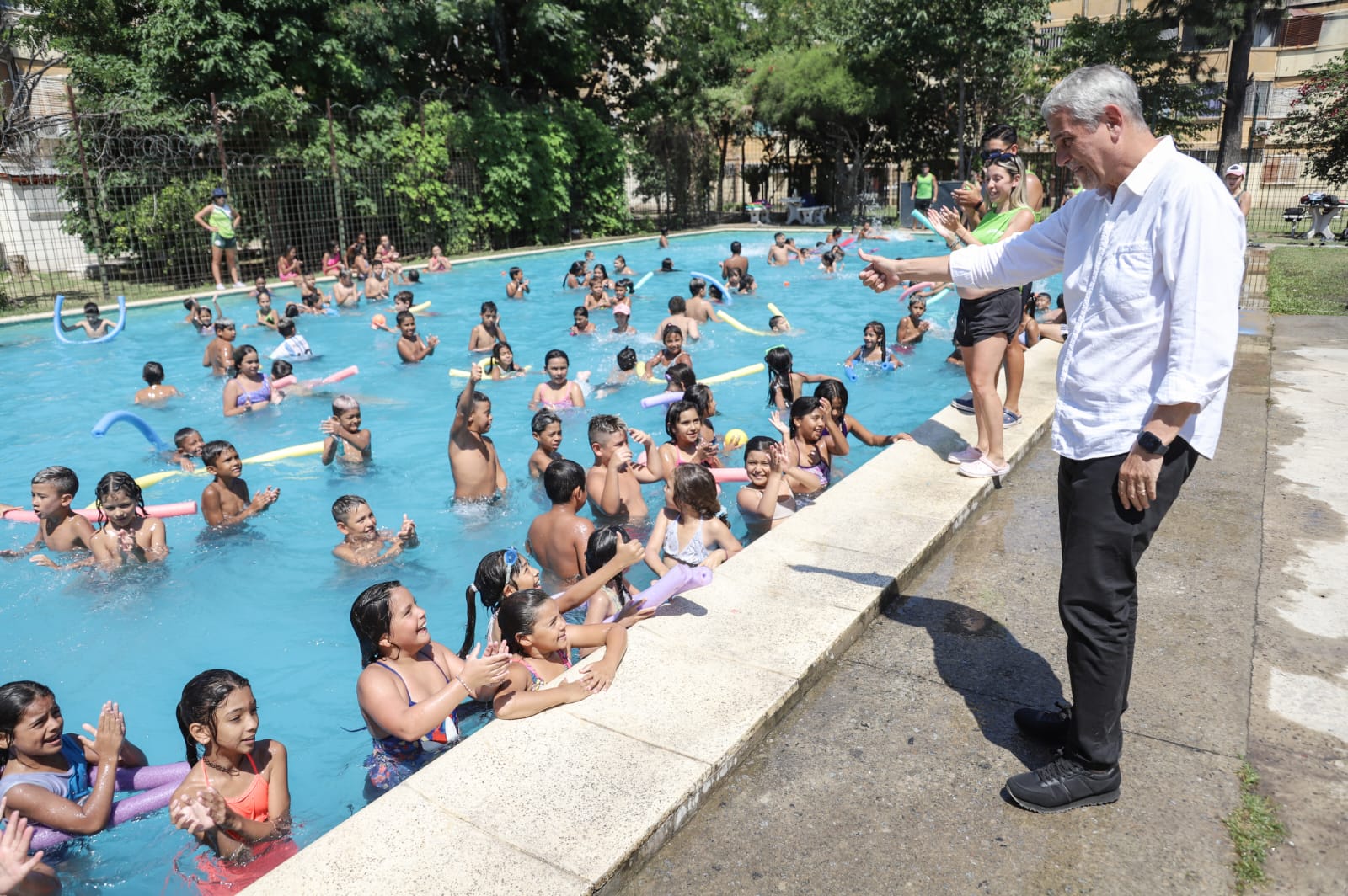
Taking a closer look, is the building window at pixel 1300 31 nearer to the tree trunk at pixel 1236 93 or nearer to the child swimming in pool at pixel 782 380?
the tree trunk at pixel 1236 93

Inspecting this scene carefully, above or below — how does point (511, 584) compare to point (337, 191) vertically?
below

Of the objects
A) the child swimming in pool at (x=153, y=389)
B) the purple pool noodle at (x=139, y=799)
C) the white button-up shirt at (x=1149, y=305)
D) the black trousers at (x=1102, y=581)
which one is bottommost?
the purple pool noodle at (x=139, y=799)

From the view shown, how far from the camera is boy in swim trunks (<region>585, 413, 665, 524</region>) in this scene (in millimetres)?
6469

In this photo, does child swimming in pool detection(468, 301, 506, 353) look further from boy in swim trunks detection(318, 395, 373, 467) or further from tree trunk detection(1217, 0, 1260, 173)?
tree trunk detection(1217, 0, 1260, 173)

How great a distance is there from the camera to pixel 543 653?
12.8ft

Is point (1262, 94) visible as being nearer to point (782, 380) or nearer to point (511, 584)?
point (782, 380)

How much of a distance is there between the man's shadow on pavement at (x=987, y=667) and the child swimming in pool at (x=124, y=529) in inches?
205

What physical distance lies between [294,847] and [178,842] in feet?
2.83

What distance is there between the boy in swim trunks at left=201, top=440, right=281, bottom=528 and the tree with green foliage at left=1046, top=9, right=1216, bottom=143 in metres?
25.3

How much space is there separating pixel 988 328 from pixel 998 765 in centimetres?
331

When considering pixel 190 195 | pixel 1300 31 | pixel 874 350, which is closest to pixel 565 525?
pixel 874 350

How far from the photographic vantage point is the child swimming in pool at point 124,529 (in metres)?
6.20

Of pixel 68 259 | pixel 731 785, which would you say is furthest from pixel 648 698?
pixel 68 259

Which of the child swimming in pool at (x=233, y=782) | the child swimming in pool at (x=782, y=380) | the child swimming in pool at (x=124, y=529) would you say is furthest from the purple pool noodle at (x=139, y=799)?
the child swimming in pool at (x=782, y=380)
